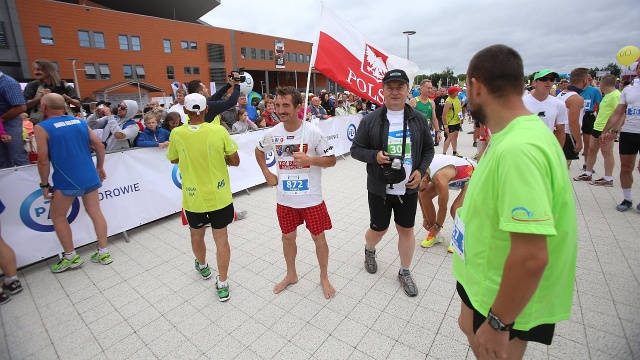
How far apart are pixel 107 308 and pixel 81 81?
38.6m

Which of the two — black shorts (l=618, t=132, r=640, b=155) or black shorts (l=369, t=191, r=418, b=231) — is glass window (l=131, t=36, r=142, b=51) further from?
black shorts (l=618, t=132, r=640, b=155)

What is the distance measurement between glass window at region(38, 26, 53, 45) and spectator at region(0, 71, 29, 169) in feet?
118

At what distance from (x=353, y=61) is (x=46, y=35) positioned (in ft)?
129

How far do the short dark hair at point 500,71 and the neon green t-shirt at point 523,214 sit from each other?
0.14 m

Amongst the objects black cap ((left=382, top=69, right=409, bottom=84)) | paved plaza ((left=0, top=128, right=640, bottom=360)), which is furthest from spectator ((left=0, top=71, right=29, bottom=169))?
black cap ((left=382, top=69, right=409, bottom=84))

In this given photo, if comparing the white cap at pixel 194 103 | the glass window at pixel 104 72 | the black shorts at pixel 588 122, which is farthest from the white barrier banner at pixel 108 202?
the glass window at pixel 104 72

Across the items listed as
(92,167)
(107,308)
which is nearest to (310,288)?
(107,308)

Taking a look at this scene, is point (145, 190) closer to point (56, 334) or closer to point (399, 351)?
point (56, 334)

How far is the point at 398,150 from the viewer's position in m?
3.02

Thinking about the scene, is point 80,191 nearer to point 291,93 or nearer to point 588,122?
point 291,93

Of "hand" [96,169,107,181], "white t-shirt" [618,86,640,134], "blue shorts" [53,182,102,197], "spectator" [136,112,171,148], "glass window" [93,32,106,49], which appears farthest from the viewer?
"glass window" [93,32,106,49]

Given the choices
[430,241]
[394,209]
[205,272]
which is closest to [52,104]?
[205,272]

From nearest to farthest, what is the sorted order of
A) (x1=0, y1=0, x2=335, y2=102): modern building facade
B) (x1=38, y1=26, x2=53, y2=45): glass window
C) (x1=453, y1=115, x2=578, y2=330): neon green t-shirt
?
1. (x1=453, y1=115, x2=578, y2=330): neon green t-shirt
2. (x1=0, y1=0, x2=335, y2=102): modern building facade
3. (x1=38, y1=26, x2=53, y2=45): glass window

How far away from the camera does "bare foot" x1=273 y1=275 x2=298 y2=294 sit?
10.5 ft
